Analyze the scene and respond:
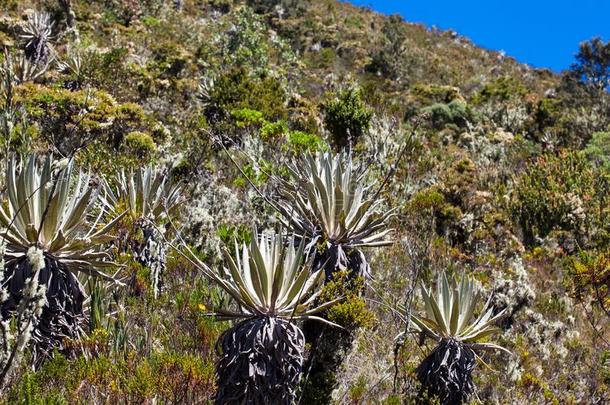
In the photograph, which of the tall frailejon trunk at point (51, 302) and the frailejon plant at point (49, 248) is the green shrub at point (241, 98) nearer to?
the frailejon plant at point (49, 248)

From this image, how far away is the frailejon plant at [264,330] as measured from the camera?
9.59ft

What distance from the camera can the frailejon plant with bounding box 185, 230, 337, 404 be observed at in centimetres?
292

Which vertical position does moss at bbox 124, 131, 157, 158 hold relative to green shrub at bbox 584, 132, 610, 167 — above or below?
below

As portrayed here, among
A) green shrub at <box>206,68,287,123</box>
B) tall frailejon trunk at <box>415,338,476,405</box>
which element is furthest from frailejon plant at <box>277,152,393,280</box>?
green shrub at <box>206,68,287,123</box>

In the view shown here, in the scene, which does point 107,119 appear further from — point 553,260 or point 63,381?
point 553,260

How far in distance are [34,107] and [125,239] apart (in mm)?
4790

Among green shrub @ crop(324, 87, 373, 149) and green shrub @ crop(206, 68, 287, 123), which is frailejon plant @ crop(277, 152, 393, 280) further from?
green shrub @ crop(206, 68, 287, 123)

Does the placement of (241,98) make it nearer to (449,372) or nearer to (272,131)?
(272,131)

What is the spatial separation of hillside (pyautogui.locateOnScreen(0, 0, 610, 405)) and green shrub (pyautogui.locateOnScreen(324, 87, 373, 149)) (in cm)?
5

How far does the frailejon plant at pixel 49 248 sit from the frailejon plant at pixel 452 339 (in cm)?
234

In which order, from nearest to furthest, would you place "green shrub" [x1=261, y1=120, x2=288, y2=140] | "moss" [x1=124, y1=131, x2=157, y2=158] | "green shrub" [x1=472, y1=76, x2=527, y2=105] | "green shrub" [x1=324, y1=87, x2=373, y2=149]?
"moss" [x1=124, y1=131, x2=157, y2=158] → "green shrub" [x1=261, y1=120, x2=288, y2=140] → "green shrub" [x1=324, y1=87, x2=373, y2=149] → "green shrub" [x1=472, y1=76, x2=527, y2=105]

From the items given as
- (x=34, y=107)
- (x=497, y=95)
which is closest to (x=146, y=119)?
(x=34, y=107)

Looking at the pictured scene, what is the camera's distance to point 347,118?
11922 millimetres

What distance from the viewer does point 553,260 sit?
9.87 meters
